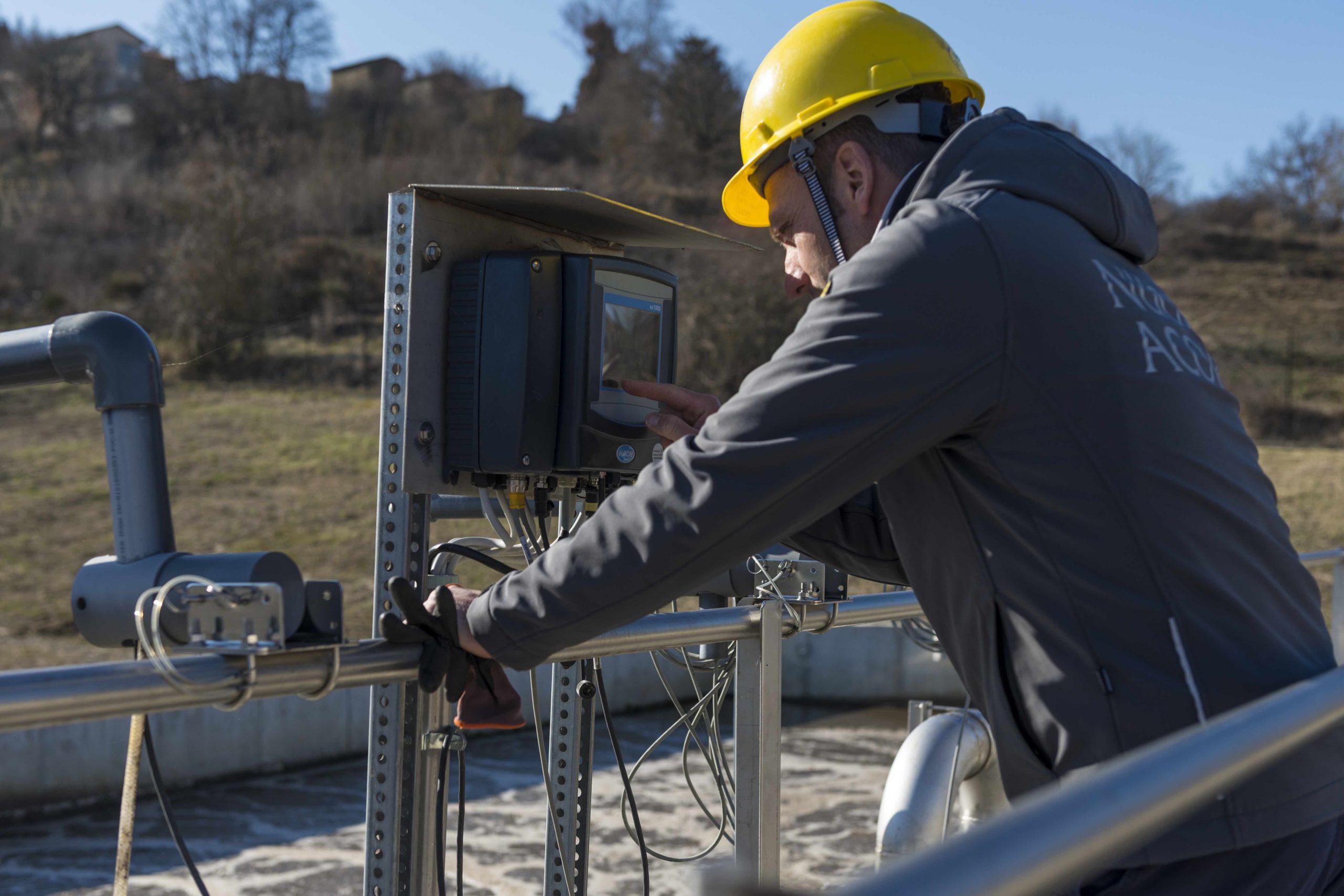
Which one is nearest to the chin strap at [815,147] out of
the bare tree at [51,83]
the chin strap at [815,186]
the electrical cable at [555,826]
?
the chin strap at [815,186]

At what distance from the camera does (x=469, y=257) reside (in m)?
2.01

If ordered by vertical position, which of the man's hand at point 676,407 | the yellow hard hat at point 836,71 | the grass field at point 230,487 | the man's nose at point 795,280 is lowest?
the grass field at point 230,487

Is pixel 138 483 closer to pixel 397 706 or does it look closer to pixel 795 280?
pixel 397 706

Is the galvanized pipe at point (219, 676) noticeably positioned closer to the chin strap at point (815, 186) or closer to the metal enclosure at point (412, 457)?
the metal enclosure at point (412, 457)

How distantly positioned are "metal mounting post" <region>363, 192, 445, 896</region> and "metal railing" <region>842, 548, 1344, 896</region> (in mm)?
1180

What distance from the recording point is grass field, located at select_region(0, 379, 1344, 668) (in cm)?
1134

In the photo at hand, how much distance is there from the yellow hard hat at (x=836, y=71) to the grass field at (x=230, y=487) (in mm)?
8751

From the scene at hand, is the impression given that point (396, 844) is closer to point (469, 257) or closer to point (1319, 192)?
point (469, 257)

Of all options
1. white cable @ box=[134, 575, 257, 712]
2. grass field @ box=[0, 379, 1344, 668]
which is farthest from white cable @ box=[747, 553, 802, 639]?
grass field @ box=[0, 379, 1344, 668]

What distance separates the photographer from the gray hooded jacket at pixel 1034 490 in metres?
1.19

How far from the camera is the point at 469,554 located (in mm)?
1921

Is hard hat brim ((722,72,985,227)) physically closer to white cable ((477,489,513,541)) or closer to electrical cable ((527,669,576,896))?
white cable ((477,489,513,541))

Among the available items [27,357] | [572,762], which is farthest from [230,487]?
[27,357]

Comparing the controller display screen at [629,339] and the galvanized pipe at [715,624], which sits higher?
the controller display screen at [629,339]
